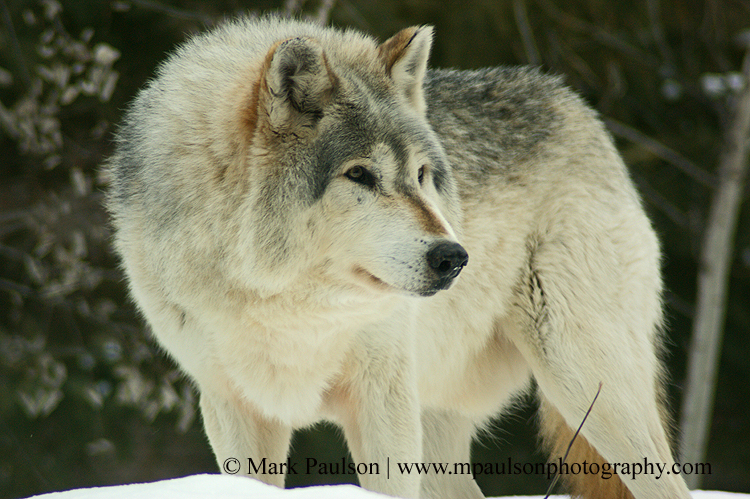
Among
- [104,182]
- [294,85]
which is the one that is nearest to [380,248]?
[294,85]

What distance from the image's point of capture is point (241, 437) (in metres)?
2.95

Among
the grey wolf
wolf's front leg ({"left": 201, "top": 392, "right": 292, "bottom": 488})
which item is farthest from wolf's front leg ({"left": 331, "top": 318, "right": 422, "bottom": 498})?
wolf's front leg ({"left": 201, "top": 392, "right": 292, "bottom": 488})

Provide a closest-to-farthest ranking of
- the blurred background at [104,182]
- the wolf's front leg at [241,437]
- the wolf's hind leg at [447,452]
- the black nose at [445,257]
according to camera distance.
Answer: the black nose at [445,257] < the wolf's front leg at [241,437] < the wolf's hind leg at [447,452] < the blurred background at [104,182]

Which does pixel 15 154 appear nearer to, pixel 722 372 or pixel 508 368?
pixel 508 368

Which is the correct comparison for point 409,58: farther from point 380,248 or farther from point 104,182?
point 104,182

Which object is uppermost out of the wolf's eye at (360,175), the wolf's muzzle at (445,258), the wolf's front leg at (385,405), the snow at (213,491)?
the wolf's eye at (360,175)

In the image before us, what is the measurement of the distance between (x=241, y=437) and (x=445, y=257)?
1317mm

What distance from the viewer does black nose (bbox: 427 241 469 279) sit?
2.20m

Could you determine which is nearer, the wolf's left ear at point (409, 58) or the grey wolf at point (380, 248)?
the grey wolf at point (380, 248)

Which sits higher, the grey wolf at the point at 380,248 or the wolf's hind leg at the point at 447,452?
the grey wolf at the point at 380,248

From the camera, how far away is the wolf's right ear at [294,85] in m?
2.35

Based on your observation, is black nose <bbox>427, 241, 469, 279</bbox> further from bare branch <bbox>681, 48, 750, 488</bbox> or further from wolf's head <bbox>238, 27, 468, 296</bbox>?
bare branch <bbox>681, 48, 750, 488</bbox>

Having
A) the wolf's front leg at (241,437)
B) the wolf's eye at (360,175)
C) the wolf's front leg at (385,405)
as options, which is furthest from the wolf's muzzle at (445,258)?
the wolf's front leg at (241,437)

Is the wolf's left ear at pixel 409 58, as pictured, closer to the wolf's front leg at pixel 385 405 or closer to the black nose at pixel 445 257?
the black nose at pixel 445 257
